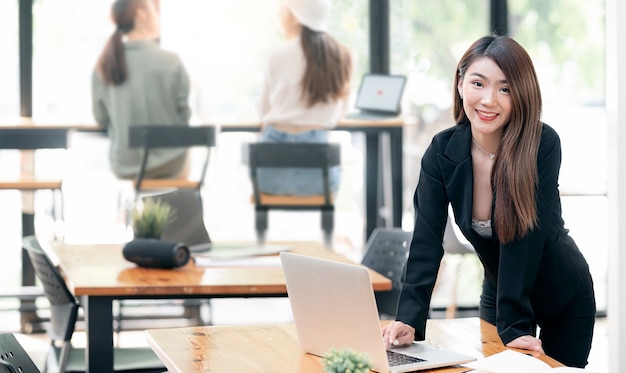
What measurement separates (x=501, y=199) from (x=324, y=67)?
340cm

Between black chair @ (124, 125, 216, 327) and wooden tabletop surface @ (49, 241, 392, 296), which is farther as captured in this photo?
black chair @ (124, 125, 216, 327)

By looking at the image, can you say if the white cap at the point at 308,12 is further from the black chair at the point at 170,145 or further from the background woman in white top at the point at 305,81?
the black chair at the point at 170,145

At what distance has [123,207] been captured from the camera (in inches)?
236

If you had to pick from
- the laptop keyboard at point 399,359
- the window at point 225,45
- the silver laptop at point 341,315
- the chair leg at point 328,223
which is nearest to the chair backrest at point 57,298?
the silver laptop at point 341,315

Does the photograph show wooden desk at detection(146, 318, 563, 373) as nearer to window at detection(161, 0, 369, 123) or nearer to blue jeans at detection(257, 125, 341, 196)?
blue jeans at detection(257, 125, 341, 196)

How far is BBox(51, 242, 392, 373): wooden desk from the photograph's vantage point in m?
3.33

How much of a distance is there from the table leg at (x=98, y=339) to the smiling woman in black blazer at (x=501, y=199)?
42.0 inches

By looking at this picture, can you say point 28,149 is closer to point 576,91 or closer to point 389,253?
point 389,253

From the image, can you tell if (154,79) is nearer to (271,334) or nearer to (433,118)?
(433,118)

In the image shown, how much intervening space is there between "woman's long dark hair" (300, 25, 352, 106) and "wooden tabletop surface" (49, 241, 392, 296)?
6.49 feet

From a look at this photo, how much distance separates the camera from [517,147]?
259 cm

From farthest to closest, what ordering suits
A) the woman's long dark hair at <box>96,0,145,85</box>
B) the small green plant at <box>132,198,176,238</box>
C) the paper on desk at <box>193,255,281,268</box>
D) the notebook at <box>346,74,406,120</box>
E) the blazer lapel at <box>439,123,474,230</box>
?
the notebook at <box>346,74,406,120</box> → the woman's long dark hair at <box>96,0,145,85</box> → the small green plant at <box>132,198,176,238</box> → the paper on desk at <box>193,255,281,268</box> → the blazer lapel at <box>439,123,474,230</box>

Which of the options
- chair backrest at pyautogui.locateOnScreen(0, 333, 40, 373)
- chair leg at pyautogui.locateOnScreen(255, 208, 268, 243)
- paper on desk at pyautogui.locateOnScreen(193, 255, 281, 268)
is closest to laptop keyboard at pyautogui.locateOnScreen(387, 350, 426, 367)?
chair backrest at pyautogui.locateOnScreen(0, 333, 40, 373)

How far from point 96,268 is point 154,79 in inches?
96.5
